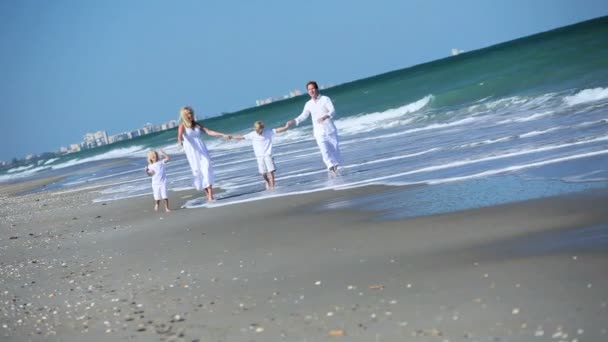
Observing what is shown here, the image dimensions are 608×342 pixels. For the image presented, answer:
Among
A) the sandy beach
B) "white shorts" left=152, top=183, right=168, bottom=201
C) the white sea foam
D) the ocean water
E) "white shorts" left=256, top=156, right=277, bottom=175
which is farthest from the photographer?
the white sea foam

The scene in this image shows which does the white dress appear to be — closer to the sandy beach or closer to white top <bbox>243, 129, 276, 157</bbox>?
white top <bbox>243, 129, 276, 157</bbox>

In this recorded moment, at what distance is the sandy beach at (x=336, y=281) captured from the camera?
418 cm

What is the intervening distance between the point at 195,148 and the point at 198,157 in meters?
0.16

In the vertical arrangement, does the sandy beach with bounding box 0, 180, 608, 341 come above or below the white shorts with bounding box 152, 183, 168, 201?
below

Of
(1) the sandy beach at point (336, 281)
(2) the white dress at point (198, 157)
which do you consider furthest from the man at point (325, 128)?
(1) the sandy beach at point (336, 281)

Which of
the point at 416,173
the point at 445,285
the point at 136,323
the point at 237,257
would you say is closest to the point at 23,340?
the point at 136,323

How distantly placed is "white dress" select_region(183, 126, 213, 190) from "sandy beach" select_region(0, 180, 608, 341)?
3199 mm

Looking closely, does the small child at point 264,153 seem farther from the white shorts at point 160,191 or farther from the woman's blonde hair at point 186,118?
the white shorts at point 160,191

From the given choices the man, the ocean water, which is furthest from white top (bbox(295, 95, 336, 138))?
the ocean water

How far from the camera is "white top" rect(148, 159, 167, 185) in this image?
39.8 feet

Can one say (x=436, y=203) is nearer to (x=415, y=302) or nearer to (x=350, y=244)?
(x=350, y=244)

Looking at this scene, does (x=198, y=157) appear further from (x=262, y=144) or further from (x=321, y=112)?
(x=321, y=112)

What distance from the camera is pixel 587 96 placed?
20375mm

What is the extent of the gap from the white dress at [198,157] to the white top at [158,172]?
0.47 metres
